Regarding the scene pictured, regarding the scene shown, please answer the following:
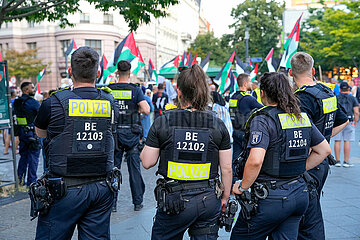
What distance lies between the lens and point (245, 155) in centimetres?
347

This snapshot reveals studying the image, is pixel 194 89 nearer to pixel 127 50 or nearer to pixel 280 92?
pixel 280 92

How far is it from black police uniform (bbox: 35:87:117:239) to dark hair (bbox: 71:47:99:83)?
4.2 inches

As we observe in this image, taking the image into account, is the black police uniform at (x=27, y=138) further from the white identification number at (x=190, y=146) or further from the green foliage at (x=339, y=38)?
the green foliage at (x=339, y=38)

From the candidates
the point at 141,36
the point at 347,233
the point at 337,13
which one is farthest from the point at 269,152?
the point at 141,36

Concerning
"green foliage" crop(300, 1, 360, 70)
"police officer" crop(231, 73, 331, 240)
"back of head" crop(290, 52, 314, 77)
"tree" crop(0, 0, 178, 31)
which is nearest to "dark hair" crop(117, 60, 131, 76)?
"tree" crop(0, 0, 178, 31)

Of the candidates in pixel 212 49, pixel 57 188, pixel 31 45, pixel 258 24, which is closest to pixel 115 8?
pixel 57 188

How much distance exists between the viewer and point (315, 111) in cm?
411

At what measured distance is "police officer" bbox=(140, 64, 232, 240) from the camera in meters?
3.14

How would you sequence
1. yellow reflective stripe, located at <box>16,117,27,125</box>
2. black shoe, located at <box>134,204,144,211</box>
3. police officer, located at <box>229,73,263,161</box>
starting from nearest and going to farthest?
black shoe, located at <box>134,204,144,211</box>, police officer, located at <box>229,73,263,161</box>, yellow reflective stripe, located at <box>16,117,27,125</box>

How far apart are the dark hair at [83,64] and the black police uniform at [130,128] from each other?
2738 millimetres

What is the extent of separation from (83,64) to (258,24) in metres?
53.7

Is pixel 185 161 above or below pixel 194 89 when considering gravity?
below

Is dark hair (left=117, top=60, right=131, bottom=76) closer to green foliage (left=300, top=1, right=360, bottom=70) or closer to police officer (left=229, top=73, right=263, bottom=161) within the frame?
police officer (left=229, top=73, right=263, bottom=161)

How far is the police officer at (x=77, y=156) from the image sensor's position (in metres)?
3.21
